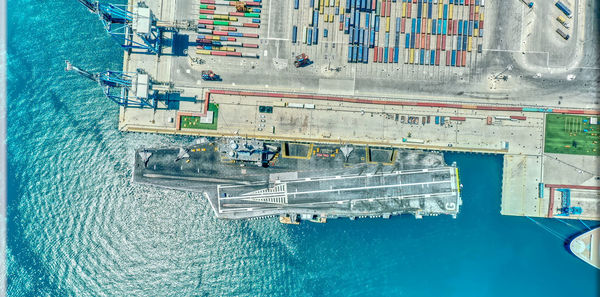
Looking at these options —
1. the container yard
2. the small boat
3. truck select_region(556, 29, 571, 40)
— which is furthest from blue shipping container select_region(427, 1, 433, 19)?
the small boat

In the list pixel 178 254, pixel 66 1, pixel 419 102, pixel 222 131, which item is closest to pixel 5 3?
pixel 66 1

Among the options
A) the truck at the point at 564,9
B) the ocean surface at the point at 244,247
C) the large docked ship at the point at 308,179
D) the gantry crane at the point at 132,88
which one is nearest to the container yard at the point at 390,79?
the gantry crane at the point at 132,88

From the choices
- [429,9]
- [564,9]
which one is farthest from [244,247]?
[564,9]

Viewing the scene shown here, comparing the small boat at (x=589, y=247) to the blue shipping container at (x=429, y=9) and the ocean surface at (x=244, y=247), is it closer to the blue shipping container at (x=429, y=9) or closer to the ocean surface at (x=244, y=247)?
the ocean surface at (x=244, y=247)

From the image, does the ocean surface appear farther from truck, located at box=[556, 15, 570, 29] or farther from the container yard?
truck, located at box=[556, 15, 570, 29]

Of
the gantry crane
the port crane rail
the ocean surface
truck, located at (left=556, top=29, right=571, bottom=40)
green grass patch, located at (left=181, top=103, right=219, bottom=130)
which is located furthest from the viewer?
green grass patch, located at (left=181, top=103, right=219, bottom=130)

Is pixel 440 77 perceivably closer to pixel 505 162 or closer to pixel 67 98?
pixel 505 162

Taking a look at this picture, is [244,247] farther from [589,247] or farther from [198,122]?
[589,247]
